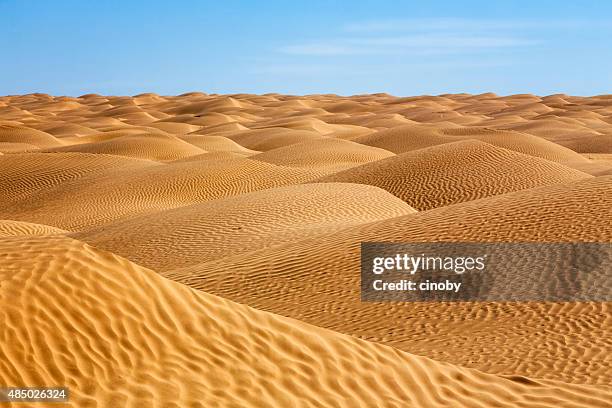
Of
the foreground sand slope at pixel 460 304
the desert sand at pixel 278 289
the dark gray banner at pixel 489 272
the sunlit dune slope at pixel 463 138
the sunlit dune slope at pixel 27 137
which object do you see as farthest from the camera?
the sunlit dune slope at pixel 27 137

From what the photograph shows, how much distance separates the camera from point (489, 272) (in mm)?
14398

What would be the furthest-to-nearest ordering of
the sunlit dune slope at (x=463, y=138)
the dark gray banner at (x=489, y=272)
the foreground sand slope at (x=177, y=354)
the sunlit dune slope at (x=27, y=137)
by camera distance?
the sunlit dune slope at (x=27, y=137) < the sunlit dune slope at (x=463, y=138) < the dark gray banner at (x=489, y=272) < the foreground sand slope at (x=177, y=354)

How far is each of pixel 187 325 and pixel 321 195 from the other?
56.8ft

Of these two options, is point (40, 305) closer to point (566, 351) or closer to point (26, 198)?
point (566, 351)

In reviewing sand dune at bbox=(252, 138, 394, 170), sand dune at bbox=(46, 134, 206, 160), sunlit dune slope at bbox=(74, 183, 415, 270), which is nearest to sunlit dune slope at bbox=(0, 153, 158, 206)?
sand dune at bbox=(46, 134, 206, 160)

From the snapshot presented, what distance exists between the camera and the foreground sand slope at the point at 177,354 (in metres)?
6.36

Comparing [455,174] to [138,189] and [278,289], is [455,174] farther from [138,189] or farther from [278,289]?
[278,289]

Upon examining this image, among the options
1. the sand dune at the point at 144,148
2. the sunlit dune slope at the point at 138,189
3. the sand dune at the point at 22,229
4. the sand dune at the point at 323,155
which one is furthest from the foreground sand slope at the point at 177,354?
the sand dune at the point at 144,148

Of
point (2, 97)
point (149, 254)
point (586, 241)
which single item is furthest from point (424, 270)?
point (2, 97)

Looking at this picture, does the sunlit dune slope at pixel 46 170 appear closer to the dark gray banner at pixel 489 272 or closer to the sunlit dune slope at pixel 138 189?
the sunlit dune slope at pixel 138 189

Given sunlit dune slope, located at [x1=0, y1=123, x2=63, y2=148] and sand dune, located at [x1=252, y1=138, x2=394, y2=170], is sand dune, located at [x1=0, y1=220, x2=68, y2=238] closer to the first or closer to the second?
sand dune, located at [x1=252, y1=138, x2=394, y2=170]

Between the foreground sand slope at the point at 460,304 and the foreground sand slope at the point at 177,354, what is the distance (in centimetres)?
302

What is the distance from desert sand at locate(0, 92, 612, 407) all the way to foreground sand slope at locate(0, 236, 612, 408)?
0.02 meters

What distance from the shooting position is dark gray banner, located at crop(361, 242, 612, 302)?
44.2ft
